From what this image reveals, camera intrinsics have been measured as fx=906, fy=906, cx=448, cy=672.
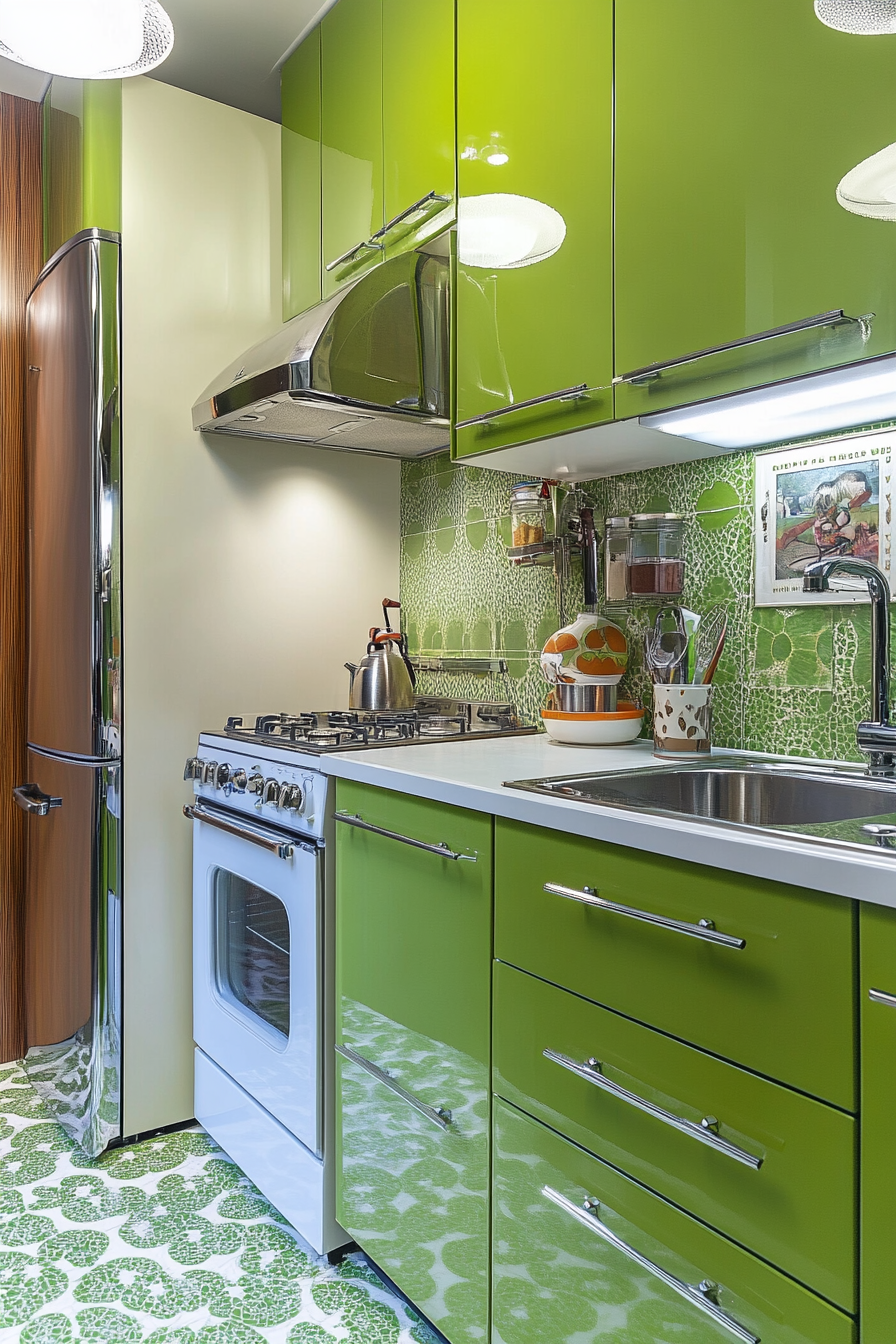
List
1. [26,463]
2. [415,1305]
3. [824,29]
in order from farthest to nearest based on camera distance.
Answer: [26,463]
[415,1305]
[824,29]

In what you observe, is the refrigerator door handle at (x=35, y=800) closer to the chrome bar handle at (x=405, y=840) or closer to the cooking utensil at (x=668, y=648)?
the chrome bar handle at (x=405, y=840)

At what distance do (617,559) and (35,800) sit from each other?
167cm

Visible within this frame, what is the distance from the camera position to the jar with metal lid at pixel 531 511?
2.04m

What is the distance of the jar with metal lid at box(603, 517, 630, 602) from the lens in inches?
71.9

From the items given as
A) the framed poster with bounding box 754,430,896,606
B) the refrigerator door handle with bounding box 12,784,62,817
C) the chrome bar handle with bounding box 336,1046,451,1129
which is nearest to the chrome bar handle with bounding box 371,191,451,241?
the framed poster with bounding box 754,430,896,606

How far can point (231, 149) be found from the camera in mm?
2373

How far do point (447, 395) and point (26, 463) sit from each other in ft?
4.42

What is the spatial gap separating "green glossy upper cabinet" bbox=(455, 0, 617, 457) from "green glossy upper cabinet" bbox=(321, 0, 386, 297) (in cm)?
35

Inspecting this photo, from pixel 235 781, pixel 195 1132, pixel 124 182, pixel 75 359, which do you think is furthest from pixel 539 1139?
pixel 124 182

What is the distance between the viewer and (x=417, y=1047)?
150 centimetres

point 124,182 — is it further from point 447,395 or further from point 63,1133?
point 63,1133

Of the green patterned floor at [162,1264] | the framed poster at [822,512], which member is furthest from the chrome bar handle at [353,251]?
the green patterned floor at [162,1264]

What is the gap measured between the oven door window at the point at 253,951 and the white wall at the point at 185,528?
19 cm

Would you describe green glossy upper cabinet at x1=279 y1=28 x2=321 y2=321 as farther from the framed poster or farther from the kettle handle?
the framed poster
